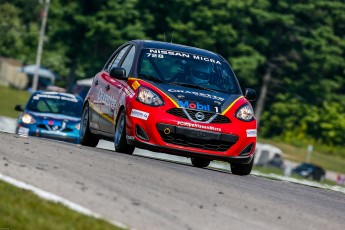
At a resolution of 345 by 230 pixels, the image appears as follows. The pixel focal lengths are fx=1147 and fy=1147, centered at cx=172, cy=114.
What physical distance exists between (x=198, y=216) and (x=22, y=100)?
62085 mm

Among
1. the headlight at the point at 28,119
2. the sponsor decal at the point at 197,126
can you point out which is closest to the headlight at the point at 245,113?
the sponsor decal at the point at 197,126

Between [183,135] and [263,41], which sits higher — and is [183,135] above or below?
above

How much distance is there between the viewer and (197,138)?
1436cm

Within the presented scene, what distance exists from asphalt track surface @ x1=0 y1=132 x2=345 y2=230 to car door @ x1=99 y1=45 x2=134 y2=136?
203 centimetres

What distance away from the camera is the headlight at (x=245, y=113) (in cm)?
1464

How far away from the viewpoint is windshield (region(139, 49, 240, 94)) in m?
15.2

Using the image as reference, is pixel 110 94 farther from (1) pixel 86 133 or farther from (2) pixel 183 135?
(2) pixel 183 135

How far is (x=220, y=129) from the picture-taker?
1439 cm

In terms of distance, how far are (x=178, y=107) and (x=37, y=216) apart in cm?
629

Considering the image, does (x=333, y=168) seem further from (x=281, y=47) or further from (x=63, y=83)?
(x=63, y=83)

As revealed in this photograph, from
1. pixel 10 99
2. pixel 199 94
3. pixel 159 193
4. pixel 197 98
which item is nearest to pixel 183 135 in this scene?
pixel 197 98

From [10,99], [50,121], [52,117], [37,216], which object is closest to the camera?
[37,216]

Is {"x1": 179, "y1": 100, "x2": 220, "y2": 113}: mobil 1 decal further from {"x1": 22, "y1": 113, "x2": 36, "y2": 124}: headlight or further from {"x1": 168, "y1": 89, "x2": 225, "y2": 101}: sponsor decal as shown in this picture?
{"x1": 22, "y1": 113, "x2": 36, "y2": 124}: headlight

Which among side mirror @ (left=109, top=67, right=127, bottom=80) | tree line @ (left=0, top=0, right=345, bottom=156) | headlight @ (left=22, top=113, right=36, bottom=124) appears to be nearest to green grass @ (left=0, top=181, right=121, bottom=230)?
A: side mirror @ (left=109, top=67, right=127, bottom=80)
